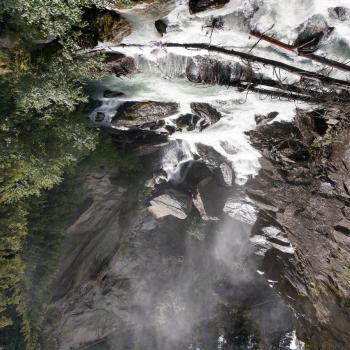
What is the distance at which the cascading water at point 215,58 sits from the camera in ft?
24.5

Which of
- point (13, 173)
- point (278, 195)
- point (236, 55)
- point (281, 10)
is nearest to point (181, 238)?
point (278, 195)

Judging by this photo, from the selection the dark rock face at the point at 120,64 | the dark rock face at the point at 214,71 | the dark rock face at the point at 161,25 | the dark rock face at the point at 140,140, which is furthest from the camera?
the dark rock face at the point at 140,140

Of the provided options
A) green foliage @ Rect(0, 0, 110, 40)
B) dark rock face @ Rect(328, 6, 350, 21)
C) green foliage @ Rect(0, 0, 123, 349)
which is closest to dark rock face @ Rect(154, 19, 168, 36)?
green foliage @ Rect(0, 0, 110, 40)

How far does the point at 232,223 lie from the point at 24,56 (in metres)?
11.0

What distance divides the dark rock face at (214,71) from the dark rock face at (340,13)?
207 centimetres

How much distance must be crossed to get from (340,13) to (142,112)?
5.85 metres

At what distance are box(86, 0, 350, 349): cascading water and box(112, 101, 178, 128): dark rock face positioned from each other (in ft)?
0.59

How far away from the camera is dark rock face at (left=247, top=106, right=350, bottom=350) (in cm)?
930

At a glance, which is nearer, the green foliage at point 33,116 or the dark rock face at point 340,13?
the dark rock face at point 340,13

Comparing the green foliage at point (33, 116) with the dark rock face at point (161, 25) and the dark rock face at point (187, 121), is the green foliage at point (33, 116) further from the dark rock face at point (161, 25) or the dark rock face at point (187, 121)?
the dark rock face at point (187, 121)

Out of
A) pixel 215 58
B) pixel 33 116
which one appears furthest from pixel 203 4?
pixel 33 116

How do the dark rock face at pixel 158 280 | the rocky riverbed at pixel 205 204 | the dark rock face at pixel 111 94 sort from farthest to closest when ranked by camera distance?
1. the dark rock face at pixel 158 280
2. the dark rock face at pixel 111 94
3. the rocky riverbed at pixel 205 204

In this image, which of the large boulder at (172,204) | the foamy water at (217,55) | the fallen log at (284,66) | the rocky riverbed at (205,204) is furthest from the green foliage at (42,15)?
the large boulder at (172,204)

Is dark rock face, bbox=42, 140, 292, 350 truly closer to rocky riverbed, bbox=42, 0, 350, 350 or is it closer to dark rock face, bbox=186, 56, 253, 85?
rocky riverbed, bbox=42, 0, 350, 350
